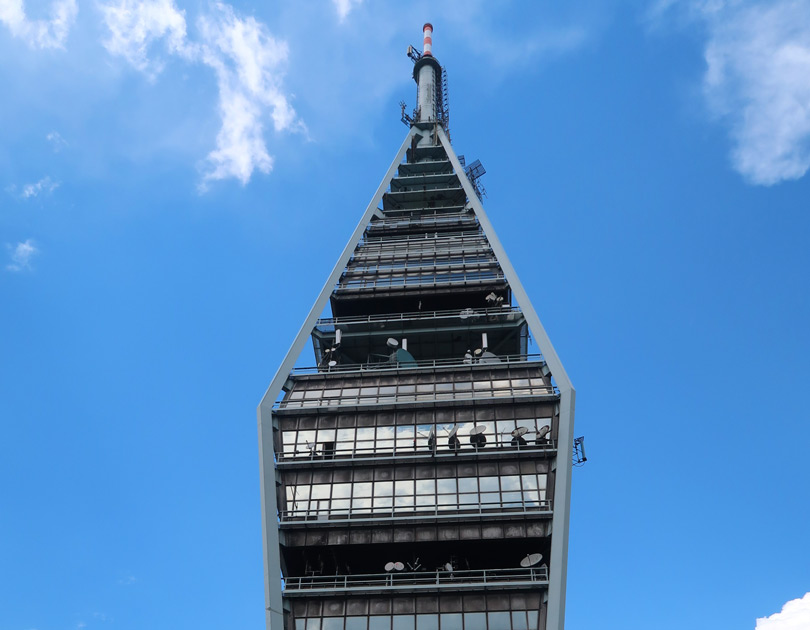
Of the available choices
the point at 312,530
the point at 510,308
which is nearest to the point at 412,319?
the point at 510,308

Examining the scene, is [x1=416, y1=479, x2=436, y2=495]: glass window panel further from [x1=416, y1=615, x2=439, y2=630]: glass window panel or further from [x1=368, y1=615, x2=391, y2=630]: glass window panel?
[x1=368, y1=615, x2=391, y2=630]: glass window panel

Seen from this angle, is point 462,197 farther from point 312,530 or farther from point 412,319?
point 312,530

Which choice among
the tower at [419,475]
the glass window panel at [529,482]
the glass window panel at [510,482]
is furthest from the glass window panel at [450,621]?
the glass window panel at [529,482]

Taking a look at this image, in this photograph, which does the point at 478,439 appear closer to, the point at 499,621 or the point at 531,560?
the point at 531,560

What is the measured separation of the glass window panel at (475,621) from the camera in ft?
155

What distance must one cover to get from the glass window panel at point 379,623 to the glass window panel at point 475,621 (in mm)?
4536

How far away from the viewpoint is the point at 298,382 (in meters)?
63.1

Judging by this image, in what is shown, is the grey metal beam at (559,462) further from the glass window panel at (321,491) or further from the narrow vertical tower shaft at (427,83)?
the narrow vertical tower shaft at (427,83)

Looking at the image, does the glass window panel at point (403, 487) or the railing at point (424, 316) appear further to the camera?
the railing at point (424, 316)

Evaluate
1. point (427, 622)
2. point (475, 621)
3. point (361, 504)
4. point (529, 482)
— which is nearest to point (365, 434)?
point (361, 504)

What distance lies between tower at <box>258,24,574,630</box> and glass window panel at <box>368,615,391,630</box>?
94 mm

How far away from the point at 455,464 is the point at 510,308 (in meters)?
19.4

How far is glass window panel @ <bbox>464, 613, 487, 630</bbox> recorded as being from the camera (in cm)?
4731

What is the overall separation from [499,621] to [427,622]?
4.16 meters
